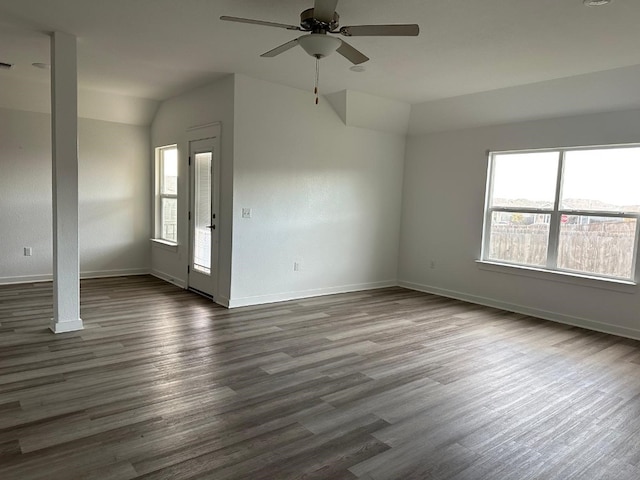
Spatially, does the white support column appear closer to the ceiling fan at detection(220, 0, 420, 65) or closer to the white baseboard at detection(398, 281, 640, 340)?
the ceiling fan at detection(220, 0, 420, 65)

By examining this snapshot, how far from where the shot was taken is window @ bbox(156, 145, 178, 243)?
6.66 metres

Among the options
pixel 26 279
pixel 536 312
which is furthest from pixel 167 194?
pixel 536 312

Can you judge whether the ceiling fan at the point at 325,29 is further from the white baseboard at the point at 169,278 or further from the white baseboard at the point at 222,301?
the white baseboard at the point at 169,278

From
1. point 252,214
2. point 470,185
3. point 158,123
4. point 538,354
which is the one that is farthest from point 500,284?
point 158,123

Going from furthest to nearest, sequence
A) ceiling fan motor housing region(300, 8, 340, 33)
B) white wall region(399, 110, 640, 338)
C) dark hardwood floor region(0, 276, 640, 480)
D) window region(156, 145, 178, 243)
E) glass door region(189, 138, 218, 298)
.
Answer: window region(156, 145, 178, 243) → glass door region(189, 138, 218, 298) → white wall region(399, 110, 640, 338) → ceiling fan motor housing region(300, 8, 340, 33) → dark hardwood floor region(0, 276, 640, 480)

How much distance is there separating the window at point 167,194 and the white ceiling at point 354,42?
5.19 feet

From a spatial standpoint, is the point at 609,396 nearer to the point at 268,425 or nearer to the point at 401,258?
the point at 268,425

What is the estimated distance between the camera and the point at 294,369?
344 centimetres

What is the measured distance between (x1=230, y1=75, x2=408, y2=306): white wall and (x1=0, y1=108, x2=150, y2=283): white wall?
2.78m

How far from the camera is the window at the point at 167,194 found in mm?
6664

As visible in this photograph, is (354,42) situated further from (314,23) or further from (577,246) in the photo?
(577,246)

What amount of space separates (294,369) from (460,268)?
3.57 metres

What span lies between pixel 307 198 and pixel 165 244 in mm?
2472

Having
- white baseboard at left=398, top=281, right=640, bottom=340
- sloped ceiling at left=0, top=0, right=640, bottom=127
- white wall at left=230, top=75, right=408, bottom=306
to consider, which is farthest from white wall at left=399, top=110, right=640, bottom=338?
sloped ceiling at left=0, top=0, right=640, bottom=127
